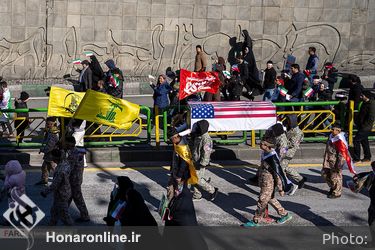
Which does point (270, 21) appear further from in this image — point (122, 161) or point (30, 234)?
point (30, 234)

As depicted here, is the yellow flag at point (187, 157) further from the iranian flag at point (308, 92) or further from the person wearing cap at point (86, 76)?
the person wearing cap at point (86, 76)

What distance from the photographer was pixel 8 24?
24156 mm

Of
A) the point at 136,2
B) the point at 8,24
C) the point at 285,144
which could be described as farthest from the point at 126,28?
the point at 285,144

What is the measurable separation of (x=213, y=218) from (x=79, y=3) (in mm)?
12889

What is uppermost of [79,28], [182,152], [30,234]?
[79,28]

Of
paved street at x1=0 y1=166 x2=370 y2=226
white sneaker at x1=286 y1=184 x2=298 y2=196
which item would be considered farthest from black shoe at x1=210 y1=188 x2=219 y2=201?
white sneaker at x1=286 y1=184 x2=298 y2=196

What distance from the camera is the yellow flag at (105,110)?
46.3ft

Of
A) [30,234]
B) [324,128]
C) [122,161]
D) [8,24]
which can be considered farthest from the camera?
[8,24]

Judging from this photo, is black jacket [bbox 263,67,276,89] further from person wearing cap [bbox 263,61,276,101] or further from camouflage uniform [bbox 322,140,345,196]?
camouflage uniform [bbox 322,140,345,196]

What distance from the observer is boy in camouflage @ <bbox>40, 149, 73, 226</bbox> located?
12023 mm

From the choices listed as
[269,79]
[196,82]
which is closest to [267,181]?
[196,82]

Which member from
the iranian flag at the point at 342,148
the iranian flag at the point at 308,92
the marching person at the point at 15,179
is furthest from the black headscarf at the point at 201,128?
the iranian flag at the point at 308,92

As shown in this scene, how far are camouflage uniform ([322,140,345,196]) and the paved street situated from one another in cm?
26

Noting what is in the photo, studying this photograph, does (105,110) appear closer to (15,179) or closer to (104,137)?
(104,137)
